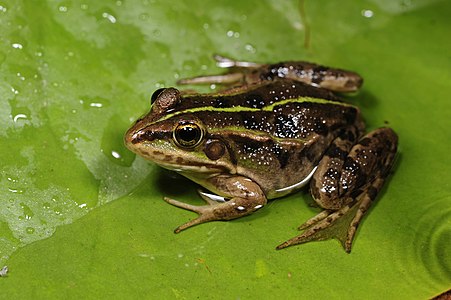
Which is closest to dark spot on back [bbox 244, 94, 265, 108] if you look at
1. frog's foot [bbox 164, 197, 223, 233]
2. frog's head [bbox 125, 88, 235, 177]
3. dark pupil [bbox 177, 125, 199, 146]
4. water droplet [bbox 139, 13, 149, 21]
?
frog's head [bbox 125, 88, 235, 177]

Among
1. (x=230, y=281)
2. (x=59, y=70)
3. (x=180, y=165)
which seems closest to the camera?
(x=230, y=281)

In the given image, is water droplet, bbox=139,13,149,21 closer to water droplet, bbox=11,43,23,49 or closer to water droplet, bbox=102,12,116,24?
water droplet, bbox=102,12,116,24

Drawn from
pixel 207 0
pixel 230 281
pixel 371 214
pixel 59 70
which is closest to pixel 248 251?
pixel 230 281

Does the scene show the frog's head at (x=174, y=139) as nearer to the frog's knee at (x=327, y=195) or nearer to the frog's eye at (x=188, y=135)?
the frog's eye at (x=188, y=135)

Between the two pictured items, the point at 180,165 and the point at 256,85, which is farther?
the point at 256,85

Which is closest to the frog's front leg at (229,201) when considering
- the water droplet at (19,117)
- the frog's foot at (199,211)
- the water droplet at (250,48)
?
the frog's foot at (199,211)

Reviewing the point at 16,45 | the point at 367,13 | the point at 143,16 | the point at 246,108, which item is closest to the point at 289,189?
the point at 246,108

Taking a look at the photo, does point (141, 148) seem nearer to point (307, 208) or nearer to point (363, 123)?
point (307, 208)
